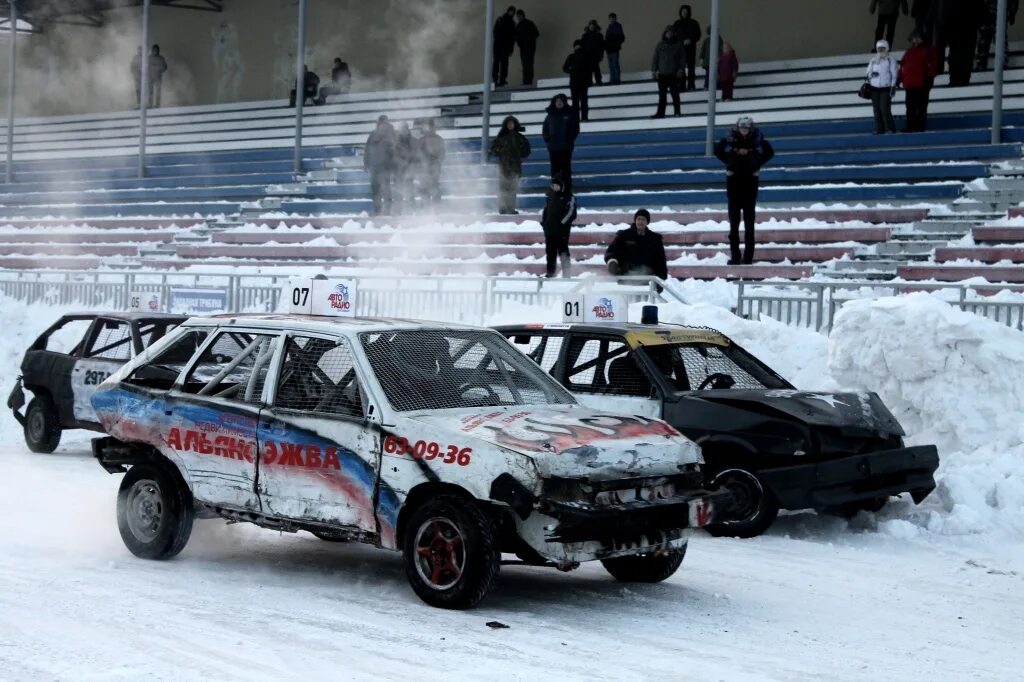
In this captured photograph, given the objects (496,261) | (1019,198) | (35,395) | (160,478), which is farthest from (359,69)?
(160,478)

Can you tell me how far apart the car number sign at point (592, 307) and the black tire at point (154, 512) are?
5057 millimetres

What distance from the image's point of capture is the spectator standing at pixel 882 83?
21.0 metres

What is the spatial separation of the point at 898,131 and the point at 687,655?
17.0 meters

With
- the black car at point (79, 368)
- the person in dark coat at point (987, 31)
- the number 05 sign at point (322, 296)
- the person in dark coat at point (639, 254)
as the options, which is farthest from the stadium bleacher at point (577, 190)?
the number 05 sign at point (322, 296)

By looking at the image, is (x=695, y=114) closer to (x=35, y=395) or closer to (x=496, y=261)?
(x=496, y=261)

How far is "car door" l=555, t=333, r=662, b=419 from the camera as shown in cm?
1010

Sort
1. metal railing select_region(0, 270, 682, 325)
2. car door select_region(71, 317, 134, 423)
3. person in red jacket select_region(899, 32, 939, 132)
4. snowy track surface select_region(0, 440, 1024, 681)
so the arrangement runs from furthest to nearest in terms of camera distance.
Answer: person in red jacket select_region(899, 32, 939, 132)
metal railing select_region(0, 270, 682, 325)
car door select_region(71, 317, 134, 423)
snowy track surface select_region(0, 440, 1024, 681)

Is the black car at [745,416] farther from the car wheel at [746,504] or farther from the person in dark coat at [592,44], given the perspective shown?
the person in dark coat at [592,44]

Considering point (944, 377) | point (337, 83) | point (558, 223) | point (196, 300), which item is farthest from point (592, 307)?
point (337, 83)

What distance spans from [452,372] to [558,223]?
11.5m

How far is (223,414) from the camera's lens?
827 cm

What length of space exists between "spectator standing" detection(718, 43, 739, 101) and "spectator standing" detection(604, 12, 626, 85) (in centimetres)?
243

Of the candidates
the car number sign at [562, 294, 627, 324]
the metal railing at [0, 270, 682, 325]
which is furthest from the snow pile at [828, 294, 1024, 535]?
the metal railing at [0, 270, 682, 325]

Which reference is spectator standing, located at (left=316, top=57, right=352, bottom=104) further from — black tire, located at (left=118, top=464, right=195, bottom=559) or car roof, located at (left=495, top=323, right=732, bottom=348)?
black tire, located at (left=118, top=464, right=195, bottom=559)
